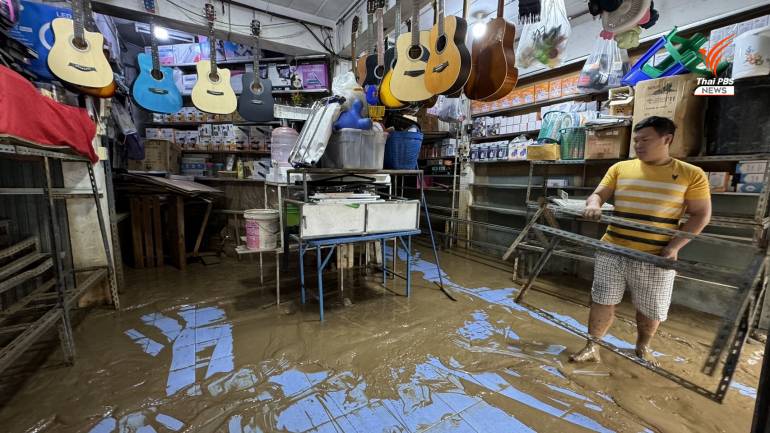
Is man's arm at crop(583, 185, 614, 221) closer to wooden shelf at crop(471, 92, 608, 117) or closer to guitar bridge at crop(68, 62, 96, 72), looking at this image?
wooden shelf at crop(471, 92, 608, 117)

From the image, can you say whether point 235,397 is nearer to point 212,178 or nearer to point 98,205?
point 98,205

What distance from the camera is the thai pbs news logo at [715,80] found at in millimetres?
2008

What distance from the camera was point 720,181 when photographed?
2439 millimetres

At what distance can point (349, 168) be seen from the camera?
2475 millimetres

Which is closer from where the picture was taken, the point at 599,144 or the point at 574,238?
the point at 574,238

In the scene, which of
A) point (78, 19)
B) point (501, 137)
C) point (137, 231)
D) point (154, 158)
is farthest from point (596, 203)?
point (154, 158)

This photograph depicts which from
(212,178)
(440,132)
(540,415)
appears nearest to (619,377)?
(540,415)

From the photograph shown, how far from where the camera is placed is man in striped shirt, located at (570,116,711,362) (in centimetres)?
160

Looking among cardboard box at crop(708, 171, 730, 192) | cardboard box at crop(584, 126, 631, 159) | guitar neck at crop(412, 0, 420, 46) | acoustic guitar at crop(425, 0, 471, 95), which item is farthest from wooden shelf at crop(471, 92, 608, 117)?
guitar neck at crop(412, 0, 420, 46)

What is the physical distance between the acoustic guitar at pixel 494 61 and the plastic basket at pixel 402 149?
582 millimetres

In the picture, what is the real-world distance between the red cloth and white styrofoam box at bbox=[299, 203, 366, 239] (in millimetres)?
1451

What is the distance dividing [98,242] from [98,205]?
0.37 m

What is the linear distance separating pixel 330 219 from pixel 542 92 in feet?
10.0

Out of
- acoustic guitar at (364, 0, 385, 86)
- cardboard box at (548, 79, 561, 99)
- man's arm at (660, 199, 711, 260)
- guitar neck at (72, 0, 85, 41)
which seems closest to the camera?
man's arm at (660, 199, 711, 260)
